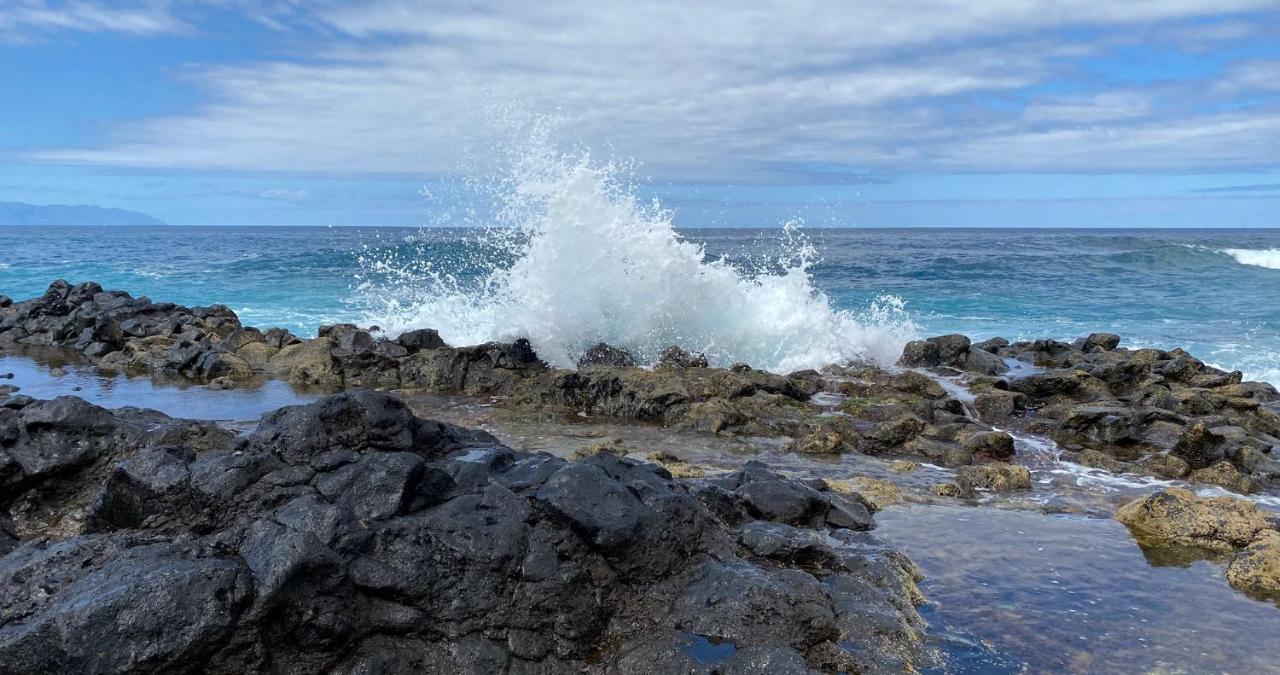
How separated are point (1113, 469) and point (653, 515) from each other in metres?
6.35

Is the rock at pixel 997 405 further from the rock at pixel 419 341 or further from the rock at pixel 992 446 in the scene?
the rock at pixel 419 341

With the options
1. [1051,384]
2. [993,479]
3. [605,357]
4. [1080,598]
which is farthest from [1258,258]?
[1080,598]

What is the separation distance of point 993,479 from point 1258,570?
245 centimetres

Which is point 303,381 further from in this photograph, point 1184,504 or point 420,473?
point 1184,504

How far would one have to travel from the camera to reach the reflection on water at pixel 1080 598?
15.8 ft

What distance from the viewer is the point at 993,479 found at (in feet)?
26.6

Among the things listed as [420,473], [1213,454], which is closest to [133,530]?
[420,473]

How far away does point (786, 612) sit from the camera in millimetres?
4660

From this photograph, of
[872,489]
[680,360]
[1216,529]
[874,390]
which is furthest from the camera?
[680,360]

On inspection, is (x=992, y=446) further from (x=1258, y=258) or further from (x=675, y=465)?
(x=1258, y=258)

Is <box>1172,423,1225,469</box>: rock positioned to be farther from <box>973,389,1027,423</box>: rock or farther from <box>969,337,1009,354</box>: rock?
<box>969,337,1009,354</box>: rock

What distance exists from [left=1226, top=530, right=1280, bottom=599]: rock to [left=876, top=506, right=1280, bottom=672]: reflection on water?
102 mm

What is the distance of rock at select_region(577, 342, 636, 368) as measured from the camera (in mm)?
13773

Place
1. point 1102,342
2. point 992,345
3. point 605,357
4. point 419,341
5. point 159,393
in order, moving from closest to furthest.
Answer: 1. point 159,393
2. point 605,357
3. point 419,341
4. point 1102,342
5. point 992,345
